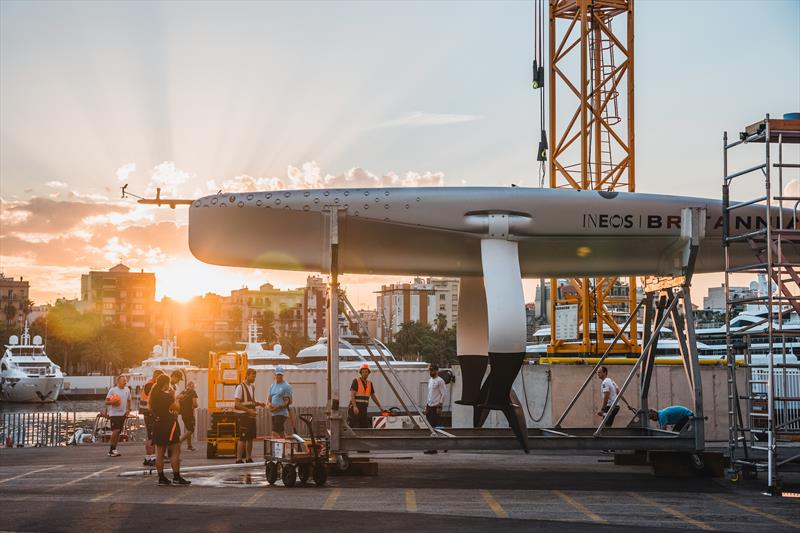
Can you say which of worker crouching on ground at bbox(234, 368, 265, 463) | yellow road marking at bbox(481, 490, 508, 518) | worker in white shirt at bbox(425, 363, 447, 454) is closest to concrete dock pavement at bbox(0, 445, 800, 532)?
yellow road marking at bbox(481, 490, 508, 518)

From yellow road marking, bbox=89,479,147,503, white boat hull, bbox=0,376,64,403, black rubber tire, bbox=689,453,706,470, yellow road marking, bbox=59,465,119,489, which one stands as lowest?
white boat hull, bbox=0,376,64,403

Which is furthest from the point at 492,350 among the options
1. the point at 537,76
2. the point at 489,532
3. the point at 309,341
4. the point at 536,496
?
the point at 309,341

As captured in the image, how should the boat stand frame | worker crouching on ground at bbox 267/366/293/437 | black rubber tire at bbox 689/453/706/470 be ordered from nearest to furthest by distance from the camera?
the boat stand frame
black rubber tire at bbox 689/453/706/470
worker crouching on ground at bbox 267/366/293/437

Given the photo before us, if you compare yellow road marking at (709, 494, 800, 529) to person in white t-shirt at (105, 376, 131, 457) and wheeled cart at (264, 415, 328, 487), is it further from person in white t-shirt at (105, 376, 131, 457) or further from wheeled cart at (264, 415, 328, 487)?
person in white t-shirt at (105, 376, 131, 457)

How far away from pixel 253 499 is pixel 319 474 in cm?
185

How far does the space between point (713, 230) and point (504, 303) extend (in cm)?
477

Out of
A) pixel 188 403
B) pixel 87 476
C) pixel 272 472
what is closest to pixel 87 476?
pixel 87 476

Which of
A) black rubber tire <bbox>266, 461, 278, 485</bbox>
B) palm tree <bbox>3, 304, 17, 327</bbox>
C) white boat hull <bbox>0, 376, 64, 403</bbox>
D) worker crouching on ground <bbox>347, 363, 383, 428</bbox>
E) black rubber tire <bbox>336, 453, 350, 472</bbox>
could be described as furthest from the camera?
palm tree <bbox>3, 304, 17, 327</bbox>

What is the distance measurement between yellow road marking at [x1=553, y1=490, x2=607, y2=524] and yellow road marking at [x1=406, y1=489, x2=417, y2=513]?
2.10m

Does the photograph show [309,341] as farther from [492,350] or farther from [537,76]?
[492,350]

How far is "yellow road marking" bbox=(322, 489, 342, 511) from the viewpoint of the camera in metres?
12.2

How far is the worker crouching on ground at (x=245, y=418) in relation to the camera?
1873cm

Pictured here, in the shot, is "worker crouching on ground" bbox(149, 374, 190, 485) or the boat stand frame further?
the boat stand frame

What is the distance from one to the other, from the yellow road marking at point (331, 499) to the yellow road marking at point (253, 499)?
100cm
